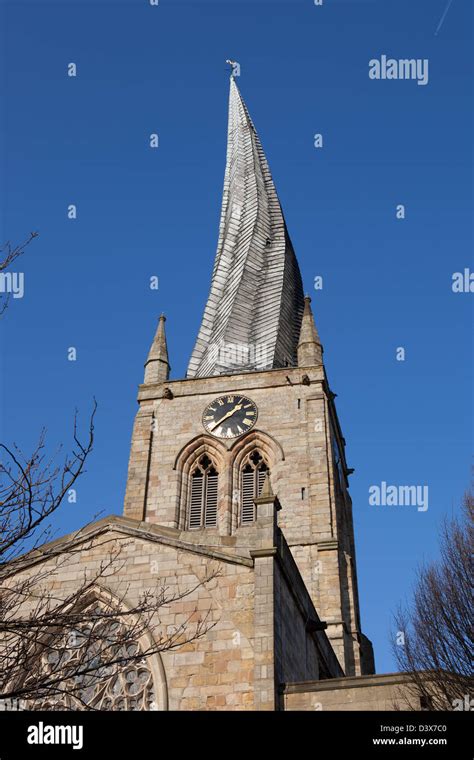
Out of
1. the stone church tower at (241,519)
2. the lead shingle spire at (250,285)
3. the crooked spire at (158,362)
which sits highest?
the lead shingle spire at (250,285)

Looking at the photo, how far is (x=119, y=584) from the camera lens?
58.6 feet

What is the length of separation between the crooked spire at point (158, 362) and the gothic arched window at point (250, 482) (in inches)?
231

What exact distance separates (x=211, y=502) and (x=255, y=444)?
2.84 metres

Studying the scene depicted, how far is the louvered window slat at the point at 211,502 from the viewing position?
34.8 m

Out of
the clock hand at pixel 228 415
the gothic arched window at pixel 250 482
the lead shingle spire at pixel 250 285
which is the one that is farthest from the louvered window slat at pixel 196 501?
the lead shingle spire at pixel 250 285

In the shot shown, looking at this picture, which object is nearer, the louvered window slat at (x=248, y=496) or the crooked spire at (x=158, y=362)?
the louvered window slat at (x=248, y=496)

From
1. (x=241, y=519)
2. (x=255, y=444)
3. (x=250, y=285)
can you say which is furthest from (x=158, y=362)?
(x=241, y=519)

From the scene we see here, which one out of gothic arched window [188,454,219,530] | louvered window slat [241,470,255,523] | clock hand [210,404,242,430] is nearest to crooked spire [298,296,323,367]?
clock hand [210,404,242,430]

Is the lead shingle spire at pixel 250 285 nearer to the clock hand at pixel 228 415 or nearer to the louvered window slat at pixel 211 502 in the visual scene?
the clock hand at pixel 228 415

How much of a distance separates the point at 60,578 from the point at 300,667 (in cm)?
505

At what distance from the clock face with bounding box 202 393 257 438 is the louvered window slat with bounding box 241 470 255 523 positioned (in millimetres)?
1740

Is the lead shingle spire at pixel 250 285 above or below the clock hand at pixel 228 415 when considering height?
above
